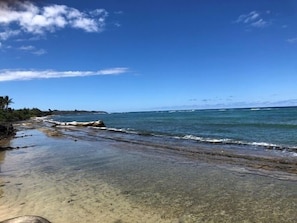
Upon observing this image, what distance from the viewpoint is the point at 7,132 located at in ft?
126

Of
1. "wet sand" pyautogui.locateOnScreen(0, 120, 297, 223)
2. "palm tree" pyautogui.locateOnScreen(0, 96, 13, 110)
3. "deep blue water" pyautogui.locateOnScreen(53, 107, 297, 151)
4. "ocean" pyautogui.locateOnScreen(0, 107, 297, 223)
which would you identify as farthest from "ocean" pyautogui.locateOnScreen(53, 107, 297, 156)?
"palm tree" pyautogui.locateOnScreen(0, 96, 13, 110)

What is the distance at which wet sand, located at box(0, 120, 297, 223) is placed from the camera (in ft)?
31.7

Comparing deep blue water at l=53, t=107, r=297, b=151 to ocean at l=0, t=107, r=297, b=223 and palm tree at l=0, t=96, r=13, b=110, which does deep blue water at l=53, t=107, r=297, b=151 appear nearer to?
ocean at l=0, t=107, r=297, b=223

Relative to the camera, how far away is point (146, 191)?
1227 cm

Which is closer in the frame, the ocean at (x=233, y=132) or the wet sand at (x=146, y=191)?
the wet sand at (x=146, y=191)

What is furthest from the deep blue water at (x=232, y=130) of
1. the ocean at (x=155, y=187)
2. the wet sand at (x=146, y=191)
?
the wet sand at (x=146, y=191)

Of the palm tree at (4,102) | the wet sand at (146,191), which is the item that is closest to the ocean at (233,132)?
the wet sand at (146,191)

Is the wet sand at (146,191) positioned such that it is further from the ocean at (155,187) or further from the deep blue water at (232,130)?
the deep blue water at (232,130)

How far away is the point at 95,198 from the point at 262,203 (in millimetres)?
5224

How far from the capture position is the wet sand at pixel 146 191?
9.66 metres

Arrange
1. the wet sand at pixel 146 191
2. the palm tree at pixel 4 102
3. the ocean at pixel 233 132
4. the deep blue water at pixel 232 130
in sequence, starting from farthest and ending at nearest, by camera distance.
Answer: the palm tree at pixel 4 102 < the deep blue water at pixel 232 130 < the ocean at pixel 233 132 < the wet sand at pixel 146 191

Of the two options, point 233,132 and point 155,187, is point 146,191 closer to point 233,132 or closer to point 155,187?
point 155,187

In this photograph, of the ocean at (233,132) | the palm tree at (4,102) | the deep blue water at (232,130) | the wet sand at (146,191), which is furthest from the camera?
the palm tree at (4,102)

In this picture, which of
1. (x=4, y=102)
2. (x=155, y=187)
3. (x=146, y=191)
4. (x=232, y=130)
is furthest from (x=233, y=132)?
(x=4, y=102)
